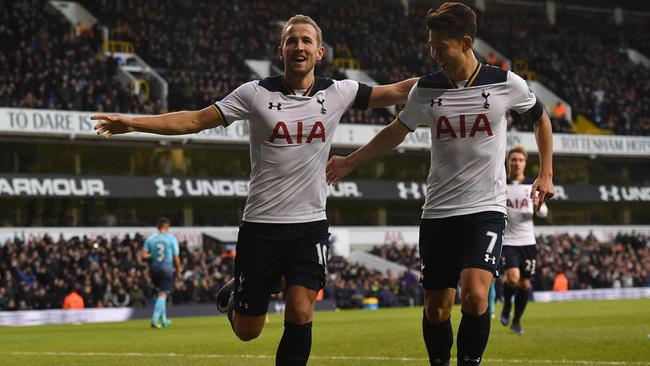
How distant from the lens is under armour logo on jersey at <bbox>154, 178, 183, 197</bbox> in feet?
139

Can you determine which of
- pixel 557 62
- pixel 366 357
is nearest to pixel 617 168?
pixel 557 62

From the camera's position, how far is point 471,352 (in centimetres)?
779

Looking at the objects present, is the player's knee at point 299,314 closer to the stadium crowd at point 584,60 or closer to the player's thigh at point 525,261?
the player's thigh at point 525,261

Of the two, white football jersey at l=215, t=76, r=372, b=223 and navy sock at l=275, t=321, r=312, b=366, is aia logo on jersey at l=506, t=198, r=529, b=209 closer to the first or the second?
white football jersey at l=215, t=76, r=372, b=223

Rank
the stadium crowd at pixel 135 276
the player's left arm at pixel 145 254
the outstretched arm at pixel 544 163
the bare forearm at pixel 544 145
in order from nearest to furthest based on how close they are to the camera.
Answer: the outstretched arm at pixel 544 163, the bare forearm at pixel 544 145, the player's left arm at pixel 145 254, the stadium crowd at pixel 135 276

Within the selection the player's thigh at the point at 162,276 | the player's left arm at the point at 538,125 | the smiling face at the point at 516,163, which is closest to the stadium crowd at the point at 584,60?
the player's thigh at the point at 162,276

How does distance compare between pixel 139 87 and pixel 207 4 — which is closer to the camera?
pixel 139 87

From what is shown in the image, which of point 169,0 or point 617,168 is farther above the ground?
point 169,0

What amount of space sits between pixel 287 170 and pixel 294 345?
3.80ft

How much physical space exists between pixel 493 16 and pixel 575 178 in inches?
499

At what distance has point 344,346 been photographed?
47.8 ft

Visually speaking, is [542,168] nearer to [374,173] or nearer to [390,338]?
[390,338]

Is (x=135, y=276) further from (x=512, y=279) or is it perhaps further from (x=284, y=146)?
(x=284, y=146)

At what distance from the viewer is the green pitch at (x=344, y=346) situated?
12062mm
